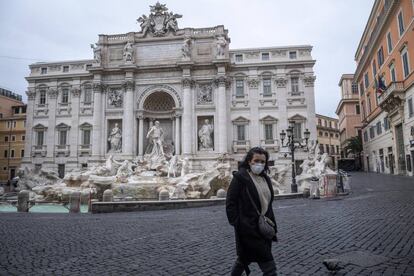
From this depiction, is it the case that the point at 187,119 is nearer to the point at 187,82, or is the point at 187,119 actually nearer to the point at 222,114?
the point at 222,114

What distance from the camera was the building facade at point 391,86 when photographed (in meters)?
23.5

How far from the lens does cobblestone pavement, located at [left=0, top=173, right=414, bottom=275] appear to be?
4.78 m

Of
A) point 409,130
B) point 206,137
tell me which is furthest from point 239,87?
point 409,130

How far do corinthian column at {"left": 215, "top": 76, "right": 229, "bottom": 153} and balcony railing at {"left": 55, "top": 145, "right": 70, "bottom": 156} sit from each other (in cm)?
1596

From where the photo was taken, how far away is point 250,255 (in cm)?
318

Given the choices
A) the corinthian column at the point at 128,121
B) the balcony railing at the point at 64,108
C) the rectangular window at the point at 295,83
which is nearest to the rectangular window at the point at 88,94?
the balcony railing at the point at 64,108

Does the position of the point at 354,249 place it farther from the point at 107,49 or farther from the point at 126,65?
the point at 107,49

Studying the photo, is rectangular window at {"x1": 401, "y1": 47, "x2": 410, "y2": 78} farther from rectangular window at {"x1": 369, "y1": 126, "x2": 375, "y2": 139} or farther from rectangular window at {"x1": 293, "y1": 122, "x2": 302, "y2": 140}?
rectangular window at {"x1": 369, "y1": 126, "x2": 375, "y2": 139}

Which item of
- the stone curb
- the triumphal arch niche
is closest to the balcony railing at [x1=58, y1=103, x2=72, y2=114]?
the triumphal arch niche

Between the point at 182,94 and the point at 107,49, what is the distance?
9768 mm

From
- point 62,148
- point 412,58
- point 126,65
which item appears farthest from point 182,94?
point 412,58

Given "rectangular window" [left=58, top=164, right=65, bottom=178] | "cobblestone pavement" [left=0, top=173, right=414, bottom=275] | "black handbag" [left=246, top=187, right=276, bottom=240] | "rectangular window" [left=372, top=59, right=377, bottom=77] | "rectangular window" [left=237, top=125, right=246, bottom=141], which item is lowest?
"cobblestone pavement" [left=0, top=173, right=414, bottom=275]

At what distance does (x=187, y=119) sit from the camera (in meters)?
30.3

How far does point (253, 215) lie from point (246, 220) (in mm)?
90
